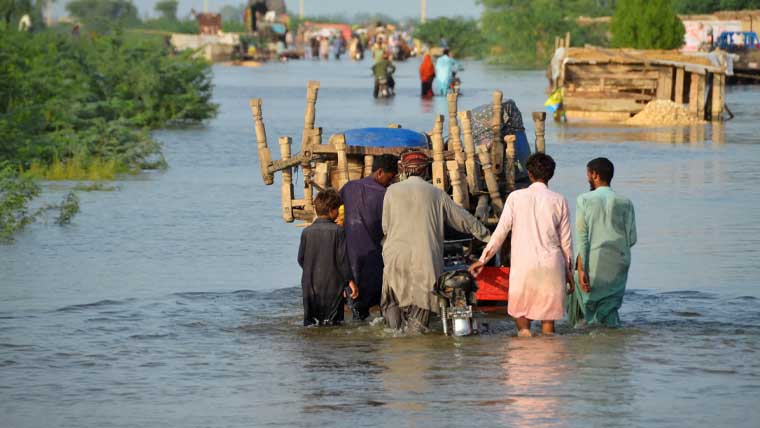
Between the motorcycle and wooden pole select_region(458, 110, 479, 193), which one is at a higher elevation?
wooden pole select_region(458, 110, 479, 193)

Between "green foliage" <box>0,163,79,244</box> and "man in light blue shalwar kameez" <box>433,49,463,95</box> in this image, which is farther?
"man in light blue shalwar kameez" <box>433,49,463,95</box>

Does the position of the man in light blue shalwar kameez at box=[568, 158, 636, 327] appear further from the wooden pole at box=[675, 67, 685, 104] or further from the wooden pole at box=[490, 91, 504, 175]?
the wooden pole at box=[675, 67, 685, 104]

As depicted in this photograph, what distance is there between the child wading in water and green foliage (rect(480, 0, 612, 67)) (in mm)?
56232

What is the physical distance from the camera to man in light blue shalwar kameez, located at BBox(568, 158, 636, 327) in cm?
991

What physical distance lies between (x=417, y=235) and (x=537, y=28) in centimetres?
6112

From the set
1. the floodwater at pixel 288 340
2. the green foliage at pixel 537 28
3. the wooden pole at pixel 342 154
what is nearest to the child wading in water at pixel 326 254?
the floodwater at pixel 288 340

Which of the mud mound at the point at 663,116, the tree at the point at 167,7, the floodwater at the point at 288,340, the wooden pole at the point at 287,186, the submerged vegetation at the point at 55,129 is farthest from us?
the tree at the point at 167,7

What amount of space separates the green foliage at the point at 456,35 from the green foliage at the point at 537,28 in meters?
5.83

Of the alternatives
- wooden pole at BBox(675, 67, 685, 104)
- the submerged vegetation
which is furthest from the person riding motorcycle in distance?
the submerged vegetation

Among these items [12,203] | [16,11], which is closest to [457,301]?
[12,203]

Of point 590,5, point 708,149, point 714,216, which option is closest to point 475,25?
point 590,5

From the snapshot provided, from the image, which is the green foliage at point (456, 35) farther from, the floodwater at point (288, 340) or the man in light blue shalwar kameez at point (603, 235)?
the man in light blue shalwar kameez at point (603, 235)

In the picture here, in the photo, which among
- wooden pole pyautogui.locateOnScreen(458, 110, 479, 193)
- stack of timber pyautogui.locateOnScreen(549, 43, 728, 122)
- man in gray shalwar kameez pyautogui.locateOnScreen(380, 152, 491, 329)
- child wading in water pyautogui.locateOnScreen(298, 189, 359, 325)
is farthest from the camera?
stack of timber pyautogui.locateOnScreen(549, 43, 728, 122)

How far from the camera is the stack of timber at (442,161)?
10.8m
